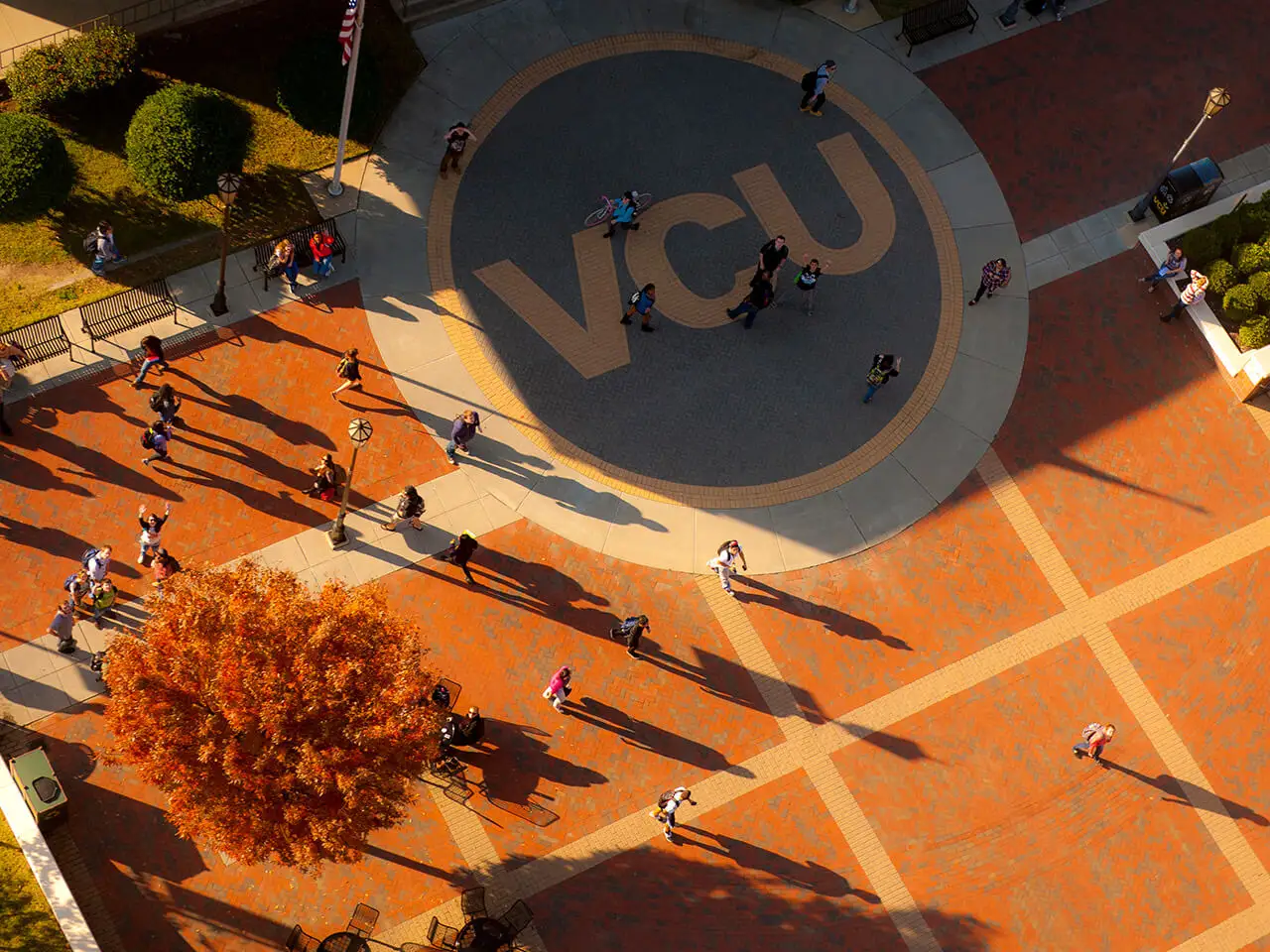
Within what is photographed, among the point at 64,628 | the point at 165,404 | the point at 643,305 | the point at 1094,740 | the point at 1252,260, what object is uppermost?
the point at 165,404

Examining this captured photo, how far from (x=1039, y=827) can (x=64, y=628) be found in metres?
19.9

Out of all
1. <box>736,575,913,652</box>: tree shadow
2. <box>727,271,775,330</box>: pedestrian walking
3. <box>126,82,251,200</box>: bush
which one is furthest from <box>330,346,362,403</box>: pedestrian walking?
<box>736,575,913,652</box>: tree shadow

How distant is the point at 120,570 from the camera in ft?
85.8

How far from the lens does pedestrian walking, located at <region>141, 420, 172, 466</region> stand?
26.3 m

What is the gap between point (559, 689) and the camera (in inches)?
1001

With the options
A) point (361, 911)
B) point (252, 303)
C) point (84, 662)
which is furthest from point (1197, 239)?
point (84, 662)

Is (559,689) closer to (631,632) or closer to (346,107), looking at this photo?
(631,632)

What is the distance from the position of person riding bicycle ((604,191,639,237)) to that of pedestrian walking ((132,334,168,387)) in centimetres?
1029

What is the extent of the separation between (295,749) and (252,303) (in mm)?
12138

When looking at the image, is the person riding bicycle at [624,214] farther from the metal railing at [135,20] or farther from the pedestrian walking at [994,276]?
the metal railing at [135,20]

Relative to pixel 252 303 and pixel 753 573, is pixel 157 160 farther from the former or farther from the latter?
pixel 753 573

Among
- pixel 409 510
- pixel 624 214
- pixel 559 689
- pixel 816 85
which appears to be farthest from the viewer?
pixel 816 85

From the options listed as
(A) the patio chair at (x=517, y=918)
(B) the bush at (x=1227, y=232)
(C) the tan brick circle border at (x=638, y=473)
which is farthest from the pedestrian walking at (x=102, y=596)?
(B) the bush at (x=1227, y=232)

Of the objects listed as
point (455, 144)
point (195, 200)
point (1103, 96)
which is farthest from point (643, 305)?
point (1103, 96)
